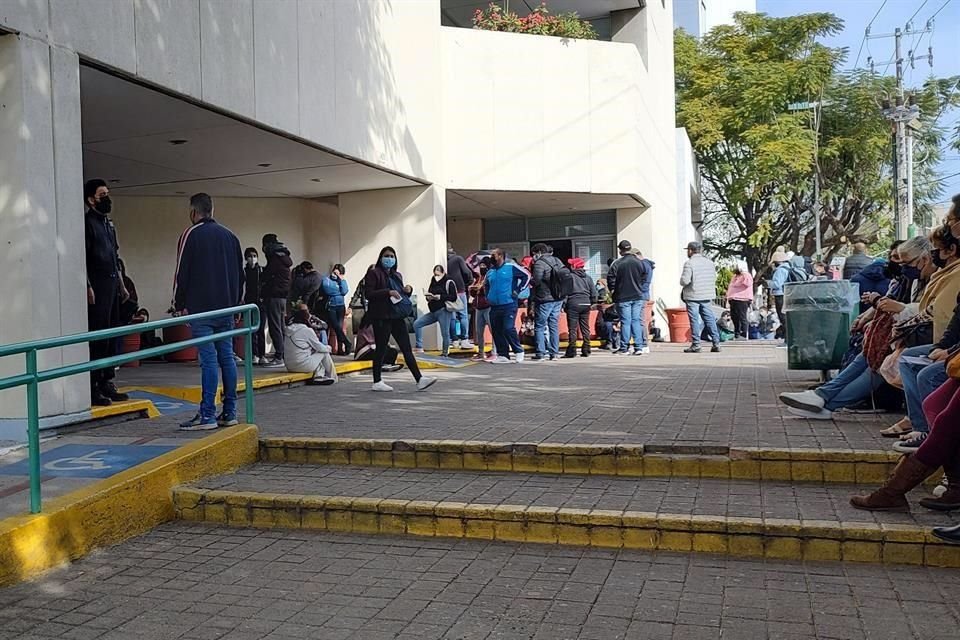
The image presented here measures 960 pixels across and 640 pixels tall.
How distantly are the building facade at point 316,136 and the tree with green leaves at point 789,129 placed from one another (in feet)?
17.8

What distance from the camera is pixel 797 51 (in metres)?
29.7

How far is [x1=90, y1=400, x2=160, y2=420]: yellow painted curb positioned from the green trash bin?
5.92 metres

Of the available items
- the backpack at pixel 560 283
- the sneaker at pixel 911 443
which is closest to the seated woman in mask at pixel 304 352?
the backpack at pixel 560 283

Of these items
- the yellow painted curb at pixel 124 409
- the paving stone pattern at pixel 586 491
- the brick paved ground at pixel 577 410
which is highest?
the yellow painted curb at pixel 124 409

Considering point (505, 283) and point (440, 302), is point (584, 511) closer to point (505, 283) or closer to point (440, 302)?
point (505, 283)

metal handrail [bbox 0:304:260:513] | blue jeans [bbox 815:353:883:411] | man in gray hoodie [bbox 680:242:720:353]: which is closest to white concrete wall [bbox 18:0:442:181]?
metal handrail [bbox 0:304:260:513]

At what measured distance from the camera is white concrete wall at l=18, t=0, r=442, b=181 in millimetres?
7113

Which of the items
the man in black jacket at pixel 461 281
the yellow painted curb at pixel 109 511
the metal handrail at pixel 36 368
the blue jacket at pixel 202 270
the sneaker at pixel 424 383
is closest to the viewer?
the yellow painted curb at pixel 109 511

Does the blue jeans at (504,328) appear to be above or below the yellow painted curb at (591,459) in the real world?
above

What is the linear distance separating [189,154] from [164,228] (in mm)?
4217

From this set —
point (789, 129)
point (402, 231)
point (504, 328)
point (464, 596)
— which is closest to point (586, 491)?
point (464, 596)

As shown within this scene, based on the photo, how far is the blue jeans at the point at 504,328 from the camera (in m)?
12.5

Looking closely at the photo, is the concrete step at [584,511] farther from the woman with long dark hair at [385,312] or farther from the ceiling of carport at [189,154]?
the ceiling of carport at [189,154]

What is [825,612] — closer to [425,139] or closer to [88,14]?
[88,14]
